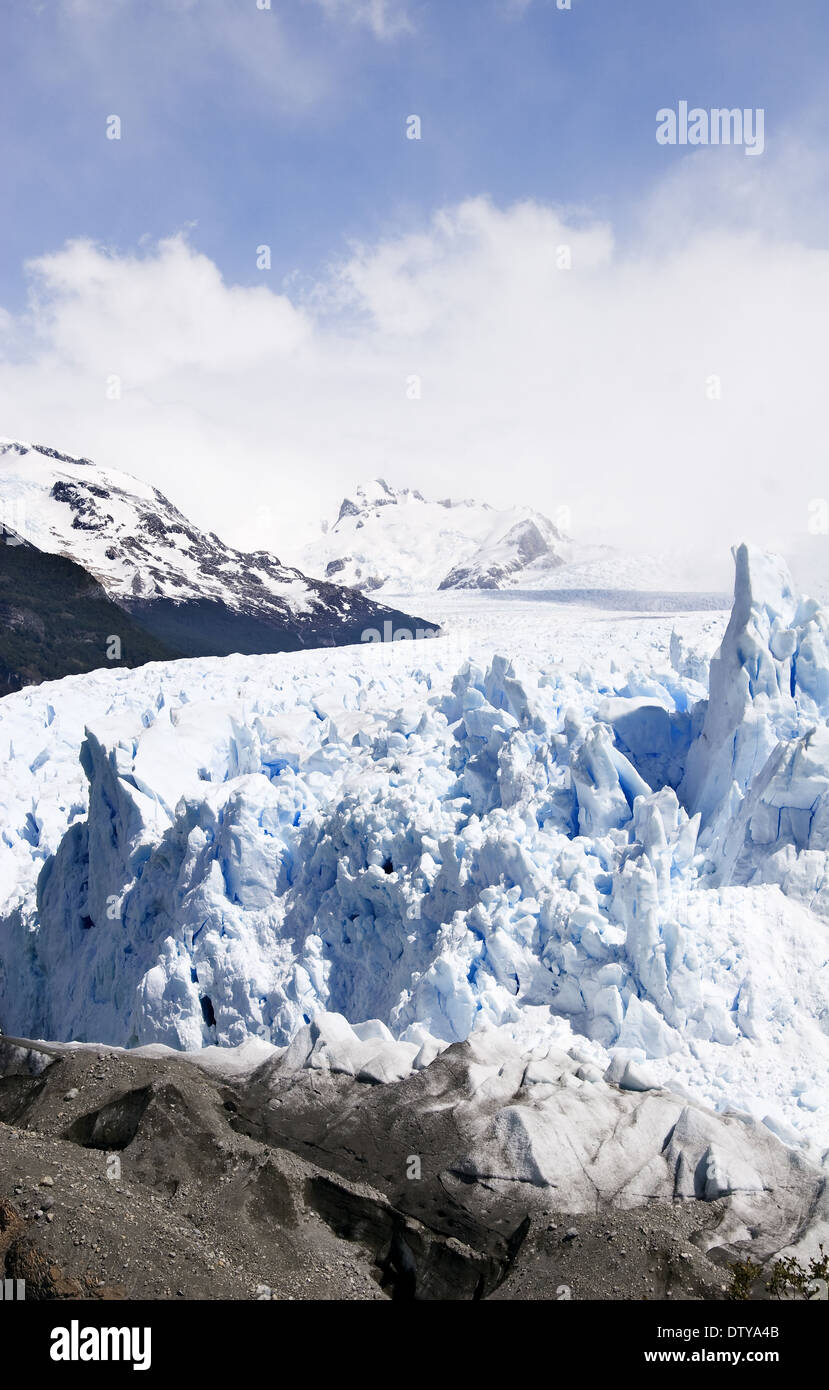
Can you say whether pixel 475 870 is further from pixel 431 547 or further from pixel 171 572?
pixel 431 547

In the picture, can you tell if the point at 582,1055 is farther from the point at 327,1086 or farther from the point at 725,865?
the point at 725,865

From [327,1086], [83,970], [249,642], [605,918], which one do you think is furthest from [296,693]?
[249,642]

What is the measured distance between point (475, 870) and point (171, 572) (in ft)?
229

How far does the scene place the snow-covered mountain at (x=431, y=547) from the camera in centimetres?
12050

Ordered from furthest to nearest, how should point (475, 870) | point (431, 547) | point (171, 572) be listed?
point (431, 547)
point (171, 572)
point (475, 870)

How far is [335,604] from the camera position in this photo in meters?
78.1

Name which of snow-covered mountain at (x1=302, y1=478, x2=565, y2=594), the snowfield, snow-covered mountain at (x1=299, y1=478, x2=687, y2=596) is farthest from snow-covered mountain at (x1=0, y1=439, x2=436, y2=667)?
the snowfield

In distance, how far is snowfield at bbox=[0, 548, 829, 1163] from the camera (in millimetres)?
11758

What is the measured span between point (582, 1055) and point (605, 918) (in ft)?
9.05

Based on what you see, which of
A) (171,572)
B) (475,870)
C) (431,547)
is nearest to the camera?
(475,870)

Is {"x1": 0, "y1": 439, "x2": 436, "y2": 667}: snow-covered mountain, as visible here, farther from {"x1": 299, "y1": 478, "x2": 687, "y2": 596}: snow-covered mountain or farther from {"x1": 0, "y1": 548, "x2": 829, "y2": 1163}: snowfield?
{"x1": 0, "y1": 548, "x2": 829, "y2": 1163}: snowfield

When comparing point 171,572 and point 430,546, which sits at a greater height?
point 430,546

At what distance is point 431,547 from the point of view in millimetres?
153375

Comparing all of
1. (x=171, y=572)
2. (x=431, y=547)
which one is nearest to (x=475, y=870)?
(x=171, y=572)
